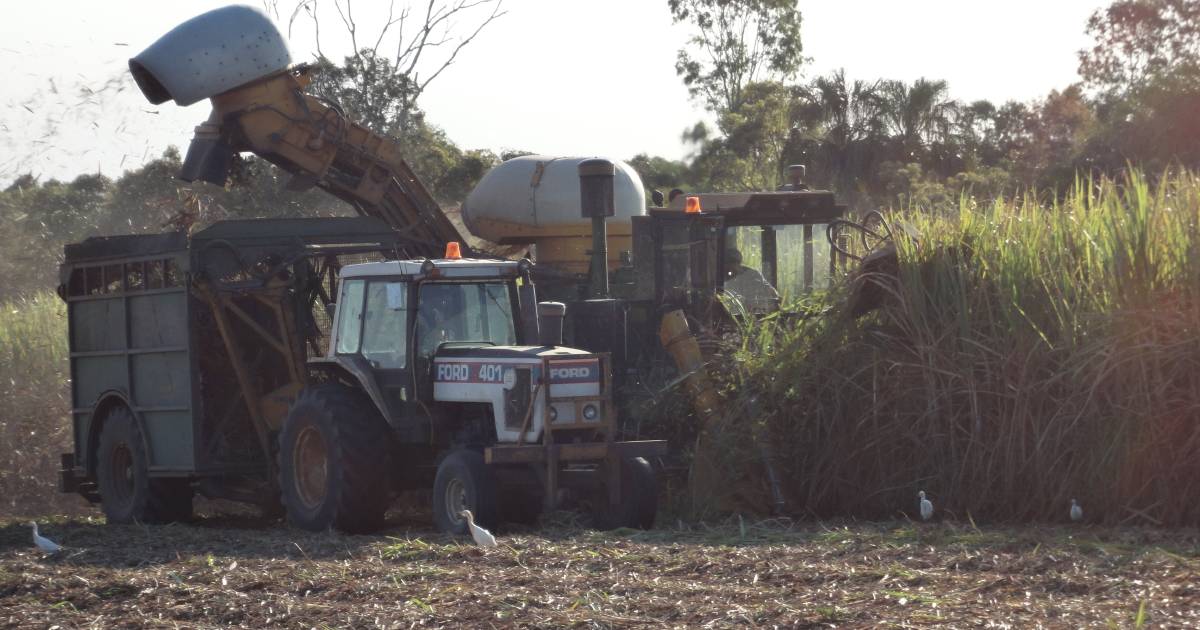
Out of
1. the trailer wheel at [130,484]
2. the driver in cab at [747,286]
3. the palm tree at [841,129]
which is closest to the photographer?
the driver in cab at [747,286]

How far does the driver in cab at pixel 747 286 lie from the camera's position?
14312 mm

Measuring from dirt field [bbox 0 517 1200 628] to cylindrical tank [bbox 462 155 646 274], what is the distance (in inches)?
248

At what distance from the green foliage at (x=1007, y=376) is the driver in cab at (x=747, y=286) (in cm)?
115

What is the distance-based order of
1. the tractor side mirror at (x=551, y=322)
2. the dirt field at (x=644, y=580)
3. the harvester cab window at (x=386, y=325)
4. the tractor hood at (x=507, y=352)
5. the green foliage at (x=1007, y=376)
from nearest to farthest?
the dirt field at (x=644, y=580)
the green foliage at (x=1007, y=376)
the tractor hood at (x=507, y=352)
the tractor side mirror at (x=551, y=322)
the harvester cab window at (x=386, y=325)

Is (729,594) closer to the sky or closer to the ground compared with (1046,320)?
closer to the ground

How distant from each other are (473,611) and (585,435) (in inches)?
167

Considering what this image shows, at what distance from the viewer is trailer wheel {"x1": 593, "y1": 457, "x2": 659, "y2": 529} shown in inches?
450

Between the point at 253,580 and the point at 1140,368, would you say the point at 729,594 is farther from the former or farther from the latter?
the point at 1140,368

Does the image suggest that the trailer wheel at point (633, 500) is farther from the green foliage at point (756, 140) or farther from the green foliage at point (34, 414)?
the green foliage at point (756, 140)

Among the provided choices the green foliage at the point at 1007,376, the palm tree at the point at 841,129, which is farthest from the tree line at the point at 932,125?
the green foliage at the point at 1007,376

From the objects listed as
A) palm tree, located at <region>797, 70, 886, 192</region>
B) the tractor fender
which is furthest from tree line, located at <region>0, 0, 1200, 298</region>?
the tractor fender

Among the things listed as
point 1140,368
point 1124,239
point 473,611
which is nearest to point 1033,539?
point 1140,368

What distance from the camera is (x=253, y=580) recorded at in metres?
8.96

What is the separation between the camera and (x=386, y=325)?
12188mm
